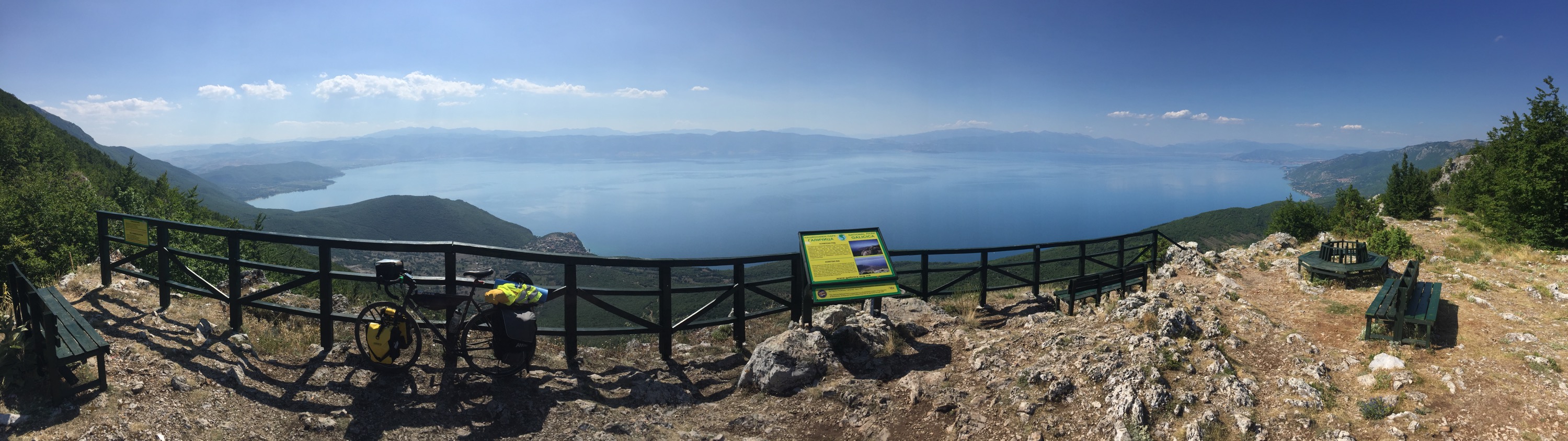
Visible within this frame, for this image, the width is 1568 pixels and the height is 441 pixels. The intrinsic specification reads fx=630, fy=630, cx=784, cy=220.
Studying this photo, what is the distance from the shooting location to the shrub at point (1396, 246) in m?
12.3

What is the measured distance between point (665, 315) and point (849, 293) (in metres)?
1.92

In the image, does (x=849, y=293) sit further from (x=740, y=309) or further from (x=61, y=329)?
(x=61, y=329)

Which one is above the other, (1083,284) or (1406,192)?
(1406,192)

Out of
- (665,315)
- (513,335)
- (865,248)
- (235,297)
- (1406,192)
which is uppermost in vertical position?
(1406,192)

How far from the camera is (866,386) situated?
5809mm

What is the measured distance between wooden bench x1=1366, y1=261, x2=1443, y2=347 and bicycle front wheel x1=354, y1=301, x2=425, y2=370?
9.60m

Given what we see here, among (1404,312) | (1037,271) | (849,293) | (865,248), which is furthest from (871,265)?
(1404,312)

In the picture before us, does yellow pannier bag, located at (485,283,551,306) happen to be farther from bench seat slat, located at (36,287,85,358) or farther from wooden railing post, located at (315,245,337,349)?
bench seat slat, located at (36,287,85,358)

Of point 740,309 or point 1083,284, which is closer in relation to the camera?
point 740,309

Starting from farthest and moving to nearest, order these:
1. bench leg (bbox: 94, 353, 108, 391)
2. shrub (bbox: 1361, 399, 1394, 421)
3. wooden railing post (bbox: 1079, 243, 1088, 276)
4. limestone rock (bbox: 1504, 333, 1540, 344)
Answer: wooden railing post (bbox: 1079, 243, 1088, 276), limestone rock (bbox: 1504, 333, 1540, 344), shrub (bbox: 1361, 399, 1394, 421), bench leg (bbox: 94, 353, 108, 391)

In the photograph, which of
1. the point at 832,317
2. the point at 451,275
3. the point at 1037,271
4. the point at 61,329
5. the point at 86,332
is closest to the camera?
the point at 86,332

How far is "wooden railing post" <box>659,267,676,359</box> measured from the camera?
6074mm

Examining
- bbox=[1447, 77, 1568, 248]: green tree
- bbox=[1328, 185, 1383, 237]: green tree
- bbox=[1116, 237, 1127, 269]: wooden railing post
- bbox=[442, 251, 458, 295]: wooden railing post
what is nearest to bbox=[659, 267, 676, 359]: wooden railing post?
bbox=[442, 251, 458, 295]: wooden railing post

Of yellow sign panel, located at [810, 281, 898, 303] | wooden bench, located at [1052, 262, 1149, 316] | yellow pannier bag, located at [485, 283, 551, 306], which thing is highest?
yellow pannier bag, located at [485, 283, 551, 306]
